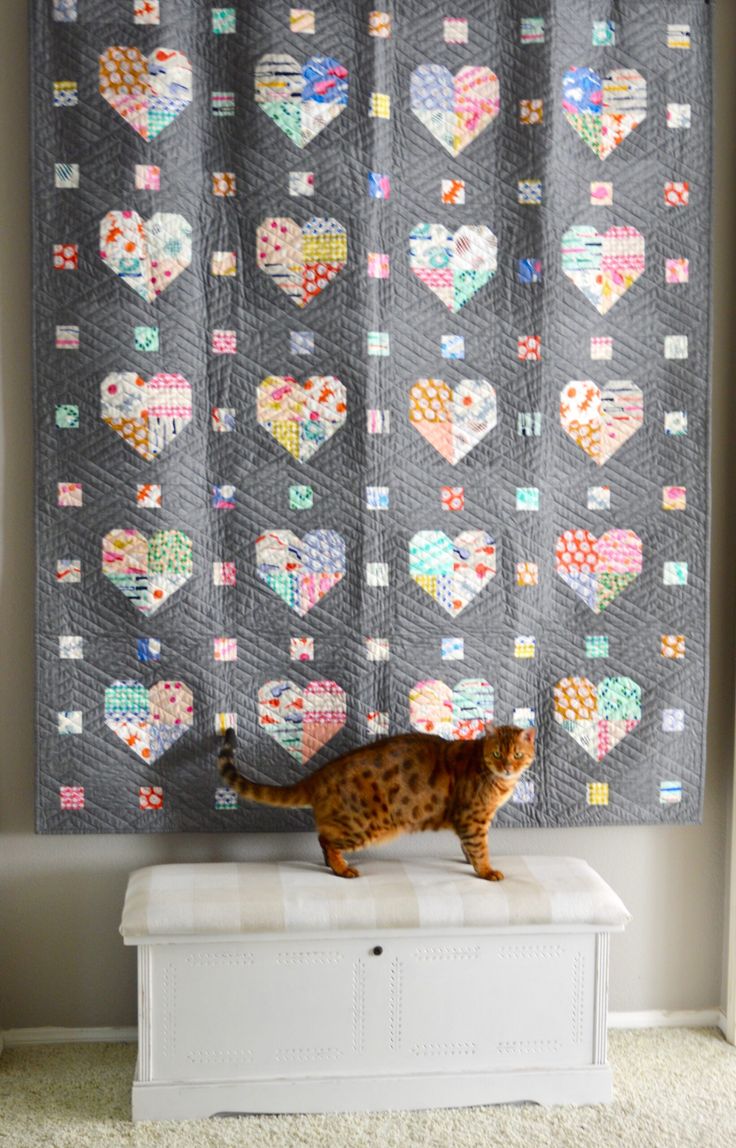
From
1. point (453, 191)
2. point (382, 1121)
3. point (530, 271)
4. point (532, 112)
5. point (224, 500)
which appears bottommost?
point (382, 1121)

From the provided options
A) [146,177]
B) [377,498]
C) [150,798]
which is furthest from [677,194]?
[150,798]

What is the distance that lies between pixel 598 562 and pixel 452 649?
396mm

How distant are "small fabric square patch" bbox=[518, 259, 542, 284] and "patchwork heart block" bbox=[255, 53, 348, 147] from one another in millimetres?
530

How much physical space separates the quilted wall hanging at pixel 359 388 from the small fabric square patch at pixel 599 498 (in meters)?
0.01

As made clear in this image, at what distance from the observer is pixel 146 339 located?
2.45 m

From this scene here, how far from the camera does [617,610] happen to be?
102 inches

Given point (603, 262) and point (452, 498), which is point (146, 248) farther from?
point (603, 262)

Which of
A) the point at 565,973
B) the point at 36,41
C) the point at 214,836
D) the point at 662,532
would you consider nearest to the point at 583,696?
the point at 662,532

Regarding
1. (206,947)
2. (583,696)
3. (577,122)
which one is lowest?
(206,947)

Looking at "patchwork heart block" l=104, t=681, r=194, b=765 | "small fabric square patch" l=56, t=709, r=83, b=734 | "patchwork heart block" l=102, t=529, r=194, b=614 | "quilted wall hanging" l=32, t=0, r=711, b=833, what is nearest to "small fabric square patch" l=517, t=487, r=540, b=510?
"quilted wall hanging" l=32, t=0, r=711, b=833

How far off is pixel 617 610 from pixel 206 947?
1.18 metres

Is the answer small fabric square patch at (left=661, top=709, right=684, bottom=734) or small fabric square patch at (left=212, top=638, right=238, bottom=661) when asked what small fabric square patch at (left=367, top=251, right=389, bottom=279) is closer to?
small fabric square patch at (left=212, top=638, right=238, bottom=661)

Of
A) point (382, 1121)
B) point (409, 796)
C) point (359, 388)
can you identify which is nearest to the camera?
point (382, 1121)

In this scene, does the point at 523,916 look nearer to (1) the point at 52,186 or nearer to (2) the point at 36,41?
(1) the point at 52,186
